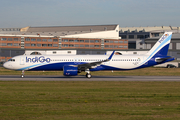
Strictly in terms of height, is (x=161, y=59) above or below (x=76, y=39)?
below

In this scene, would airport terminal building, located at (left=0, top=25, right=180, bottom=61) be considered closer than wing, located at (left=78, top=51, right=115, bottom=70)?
No

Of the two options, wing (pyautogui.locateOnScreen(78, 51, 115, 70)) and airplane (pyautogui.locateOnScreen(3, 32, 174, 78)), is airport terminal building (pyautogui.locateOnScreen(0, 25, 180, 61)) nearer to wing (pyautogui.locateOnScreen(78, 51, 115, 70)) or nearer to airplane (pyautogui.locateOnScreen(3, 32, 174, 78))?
airplane (pyautogui.locateOnScreen(3, 32, 174, 78))

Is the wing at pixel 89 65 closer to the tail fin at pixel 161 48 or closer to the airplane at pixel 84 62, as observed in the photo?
the airplane at pixel 84 62

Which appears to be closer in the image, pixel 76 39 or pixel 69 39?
pixel 69 39

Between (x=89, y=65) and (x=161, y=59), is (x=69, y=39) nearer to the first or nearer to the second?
(x=89, y=65)

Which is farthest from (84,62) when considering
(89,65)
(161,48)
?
(161,48)

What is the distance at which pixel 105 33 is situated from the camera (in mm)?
144875
